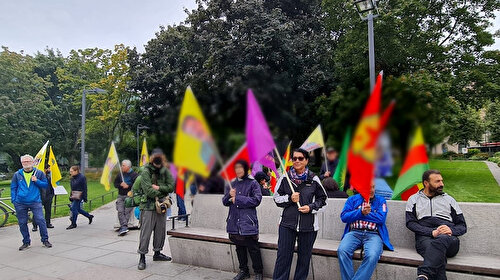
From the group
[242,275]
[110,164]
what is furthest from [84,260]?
[242,275]

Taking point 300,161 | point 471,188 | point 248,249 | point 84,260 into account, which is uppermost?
point 300,161

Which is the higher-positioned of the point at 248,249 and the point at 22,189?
the point at 22,189

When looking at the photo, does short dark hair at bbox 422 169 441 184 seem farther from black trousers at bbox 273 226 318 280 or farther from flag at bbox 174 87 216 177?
flag at bbox 174 87 216 177

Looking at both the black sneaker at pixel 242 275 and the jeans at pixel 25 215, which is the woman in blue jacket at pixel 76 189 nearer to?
the jeans at pixel 25 215

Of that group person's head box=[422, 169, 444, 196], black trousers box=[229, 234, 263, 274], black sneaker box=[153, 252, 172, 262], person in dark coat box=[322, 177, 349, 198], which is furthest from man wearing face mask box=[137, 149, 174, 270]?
person's head box=[422, 169, 444, 196]

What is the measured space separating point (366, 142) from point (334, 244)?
245cm

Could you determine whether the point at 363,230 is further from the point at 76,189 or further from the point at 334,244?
the point at 76,189

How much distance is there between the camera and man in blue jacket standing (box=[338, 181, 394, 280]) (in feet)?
13.8

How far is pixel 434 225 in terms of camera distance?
4219mm

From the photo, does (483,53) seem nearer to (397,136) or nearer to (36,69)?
(397,136)

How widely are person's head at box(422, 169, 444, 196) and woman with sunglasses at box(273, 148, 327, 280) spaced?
1.25m

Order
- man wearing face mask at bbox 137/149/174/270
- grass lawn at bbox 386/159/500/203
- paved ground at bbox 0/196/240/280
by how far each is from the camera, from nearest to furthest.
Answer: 1. paved ground at bbox 0/196/240/280
2. man wearing face mask at bbox 137/149/174/270
3. grass lawn at bbox 386/159/500/203

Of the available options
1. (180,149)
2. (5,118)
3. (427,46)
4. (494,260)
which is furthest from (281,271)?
(5,118)

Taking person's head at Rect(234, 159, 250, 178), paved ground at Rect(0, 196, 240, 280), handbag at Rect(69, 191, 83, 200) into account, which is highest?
person's head at Rect(234, 159, 250, 178)
